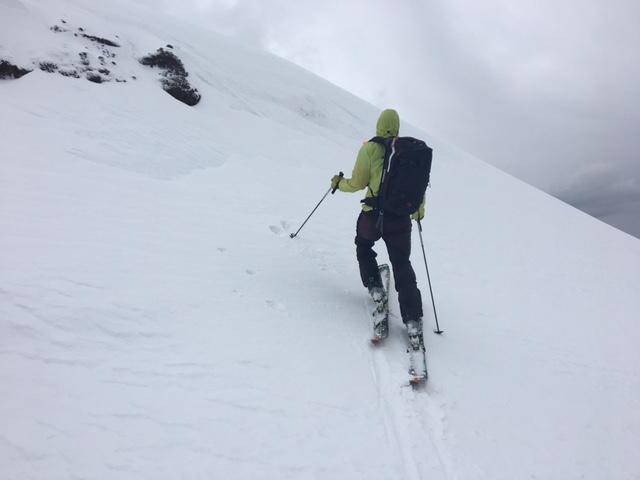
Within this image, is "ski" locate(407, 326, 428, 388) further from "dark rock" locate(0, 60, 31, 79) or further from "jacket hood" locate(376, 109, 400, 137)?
"dark rock" locate(0, 60, 31, 79)

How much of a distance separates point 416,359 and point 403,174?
2.03 meters

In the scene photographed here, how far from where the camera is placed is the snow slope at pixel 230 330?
106 inches

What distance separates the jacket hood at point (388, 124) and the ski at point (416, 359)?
7.52 feet

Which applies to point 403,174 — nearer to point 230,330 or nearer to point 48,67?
point 230,330

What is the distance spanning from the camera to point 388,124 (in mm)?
4461

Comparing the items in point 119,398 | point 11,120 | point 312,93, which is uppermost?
point 312,93

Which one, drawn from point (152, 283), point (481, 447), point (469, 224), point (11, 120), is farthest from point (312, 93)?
point (481, 447)

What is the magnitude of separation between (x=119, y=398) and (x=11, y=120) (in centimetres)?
575

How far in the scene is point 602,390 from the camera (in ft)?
16.0

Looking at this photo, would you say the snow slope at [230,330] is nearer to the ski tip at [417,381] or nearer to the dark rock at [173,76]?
the ski tip at [417,381]

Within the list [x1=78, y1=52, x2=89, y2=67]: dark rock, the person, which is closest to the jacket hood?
the person

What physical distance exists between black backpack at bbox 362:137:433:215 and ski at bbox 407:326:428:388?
1.38 meters

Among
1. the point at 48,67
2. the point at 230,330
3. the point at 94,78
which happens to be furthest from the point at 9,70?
the point at 230,330

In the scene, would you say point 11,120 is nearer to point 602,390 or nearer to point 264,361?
point 264,361
